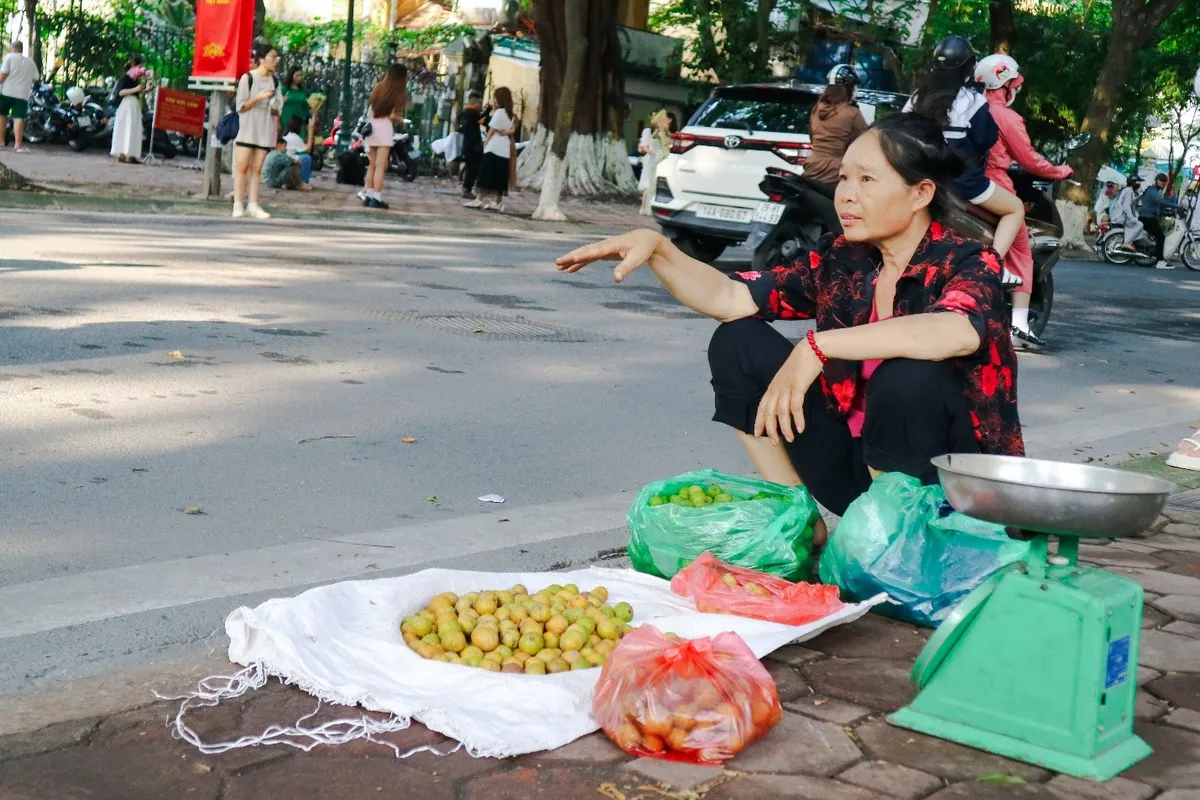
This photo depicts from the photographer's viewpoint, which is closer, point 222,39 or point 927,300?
point 927,300

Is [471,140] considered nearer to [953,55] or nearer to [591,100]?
[591,100]

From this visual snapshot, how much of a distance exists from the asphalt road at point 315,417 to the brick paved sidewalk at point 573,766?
478mm

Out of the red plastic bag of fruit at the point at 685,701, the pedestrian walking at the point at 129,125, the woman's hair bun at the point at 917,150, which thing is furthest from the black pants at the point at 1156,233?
the red plastic bag of fruit at the point at 685,701

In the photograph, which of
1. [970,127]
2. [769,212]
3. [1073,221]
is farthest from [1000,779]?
[1073,221]

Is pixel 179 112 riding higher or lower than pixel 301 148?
higher

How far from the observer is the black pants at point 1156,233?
22.2 meters

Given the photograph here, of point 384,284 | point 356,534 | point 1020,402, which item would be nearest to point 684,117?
point 384,284

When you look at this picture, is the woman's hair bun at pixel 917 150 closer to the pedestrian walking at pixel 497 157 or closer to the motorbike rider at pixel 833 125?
the motorbike rider at pixel 833 125

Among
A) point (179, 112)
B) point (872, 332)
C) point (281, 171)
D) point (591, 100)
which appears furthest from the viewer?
point (591, 100)

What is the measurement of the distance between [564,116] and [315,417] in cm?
1343

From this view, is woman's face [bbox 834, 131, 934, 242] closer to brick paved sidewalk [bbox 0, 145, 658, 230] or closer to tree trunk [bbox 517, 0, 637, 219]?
brick paved sidewalk [bbox 0, 145, 658, 230]

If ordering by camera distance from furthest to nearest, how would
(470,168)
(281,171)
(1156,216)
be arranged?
(1156,216) → (470,168) → (281,171)

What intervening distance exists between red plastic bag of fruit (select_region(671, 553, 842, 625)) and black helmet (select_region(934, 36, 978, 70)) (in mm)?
5028

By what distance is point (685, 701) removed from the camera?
2713 mm
